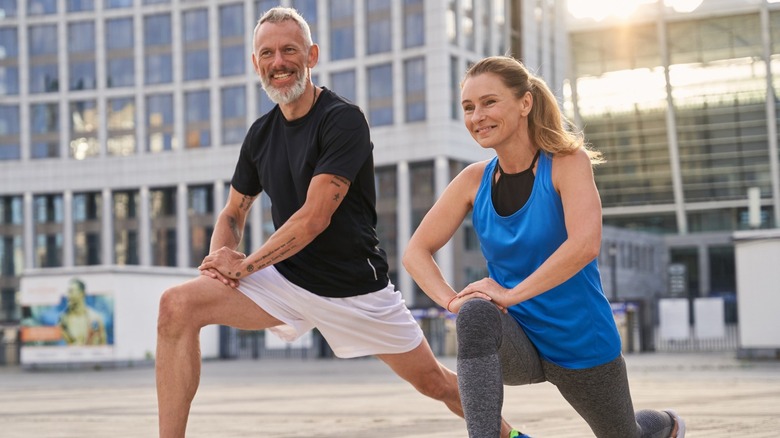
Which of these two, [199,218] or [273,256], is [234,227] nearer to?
[273,256]

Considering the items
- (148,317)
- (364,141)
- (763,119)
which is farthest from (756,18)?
(364,141)

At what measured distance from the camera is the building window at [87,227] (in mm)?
69875

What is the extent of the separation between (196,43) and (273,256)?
63.8 m

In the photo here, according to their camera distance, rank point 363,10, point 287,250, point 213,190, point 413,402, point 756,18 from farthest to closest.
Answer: point 756,18, point 213,190, point 363,10, point 413,402, point 287,250

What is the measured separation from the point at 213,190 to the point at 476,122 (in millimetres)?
64157

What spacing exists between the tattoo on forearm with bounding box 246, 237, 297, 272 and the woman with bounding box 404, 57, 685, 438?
930mm

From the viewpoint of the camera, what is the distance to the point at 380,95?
61.4 meters

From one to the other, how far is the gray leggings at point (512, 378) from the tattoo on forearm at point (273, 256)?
132 cm

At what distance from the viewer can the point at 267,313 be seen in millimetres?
5281

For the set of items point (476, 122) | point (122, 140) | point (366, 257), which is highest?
point (122, 140)

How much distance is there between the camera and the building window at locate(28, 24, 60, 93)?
69.4m

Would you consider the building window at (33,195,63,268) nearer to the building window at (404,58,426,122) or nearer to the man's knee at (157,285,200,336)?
the building window at (404,58,426,122)

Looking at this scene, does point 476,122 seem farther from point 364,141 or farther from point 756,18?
point 756,18

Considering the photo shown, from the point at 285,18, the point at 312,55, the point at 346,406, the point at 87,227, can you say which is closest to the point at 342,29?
the point at 87,227
